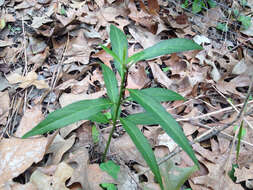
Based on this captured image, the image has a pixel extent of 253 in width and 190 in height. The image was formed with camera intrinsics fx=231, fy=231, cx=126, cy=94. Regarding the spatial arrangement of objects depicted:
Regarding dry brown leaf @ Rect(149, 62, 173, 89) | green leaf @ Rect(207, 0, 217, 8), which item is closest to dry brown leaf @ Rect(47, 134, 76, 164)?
dry brown leaf @ Rect(149, 62, 173, 89)

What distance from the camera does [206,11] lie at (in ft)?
9.05

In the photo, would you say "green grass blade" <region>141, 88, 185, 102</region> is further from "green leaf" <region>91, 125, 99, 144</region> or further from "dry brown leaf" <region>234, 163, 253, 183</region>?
"dry brown leaf" <region>234, 163, 253, 183</region>

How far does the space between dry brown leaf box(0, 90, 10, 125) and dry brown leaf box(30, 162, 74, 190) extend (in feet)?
1.78

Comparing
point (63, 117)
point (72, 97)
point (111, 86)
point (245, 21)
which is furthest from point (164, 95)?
point (245, 21)

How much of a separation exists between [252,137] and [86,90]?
1.36m

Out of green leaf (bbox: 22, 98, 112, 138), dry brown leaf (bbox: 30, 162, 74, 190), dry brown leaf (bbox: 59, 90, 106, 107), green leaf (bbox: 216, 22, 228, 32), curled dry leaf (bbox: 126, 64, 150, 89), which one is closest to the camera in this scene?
green leaf (bbox: 22, 98, 112, 138)

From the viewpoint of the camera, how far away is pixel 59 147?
4.98ft

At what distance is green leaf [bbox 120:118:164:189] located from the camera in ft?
3.36

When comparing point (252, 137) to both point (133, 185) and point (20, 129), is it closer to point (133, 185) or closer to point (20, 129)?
point (133, 185)

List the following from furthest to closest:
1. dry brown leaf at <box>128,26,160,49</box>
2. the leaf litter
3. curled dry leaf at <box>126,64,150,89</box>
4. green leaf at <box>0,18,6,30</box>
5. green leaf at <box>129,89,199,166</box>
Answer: dry brown leaf at <box>128,26,160,49</box>, green leaf at <box>0,18,6,30</box>, curled dry leaf at <box>126,64,150,89</box>, the leaf litter, green leaf at <box>129,89,199,166</box>

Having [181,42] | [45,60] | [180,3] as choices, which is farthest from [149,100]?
[180,3]

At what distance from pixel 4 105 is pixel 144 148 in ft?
3.94

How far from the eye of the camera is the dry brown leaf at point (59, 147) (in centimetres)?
148

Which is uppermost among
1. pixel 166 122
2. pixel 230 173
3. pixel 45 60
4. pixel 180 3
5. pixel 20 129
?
pixel 180 3
